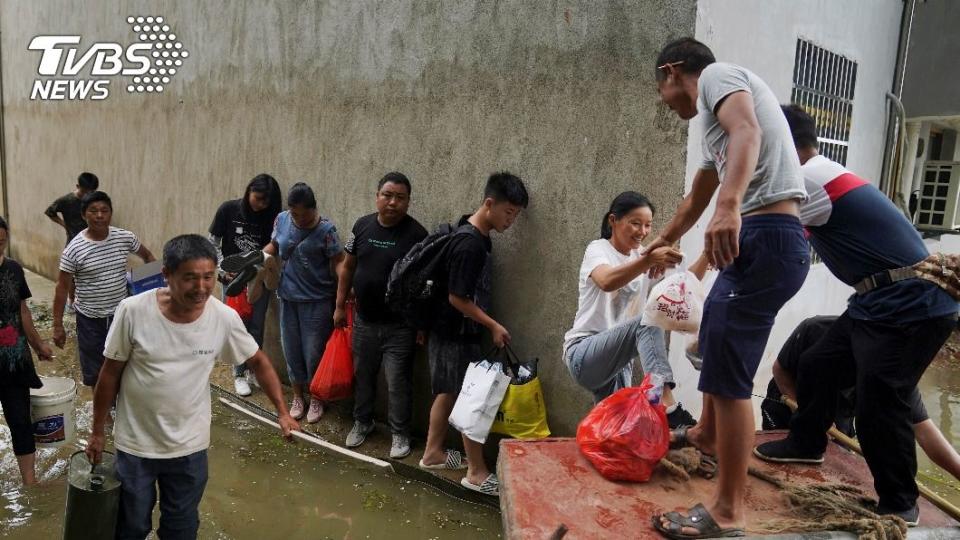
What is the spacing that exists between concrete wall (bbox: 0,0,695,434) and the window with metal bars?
5.42 feet

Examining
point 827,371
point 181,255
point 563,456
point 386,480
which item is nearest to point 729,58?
point 827,371

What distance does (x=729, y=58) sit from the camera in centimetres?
385

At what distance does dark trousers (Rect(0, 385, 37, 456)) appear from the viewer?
162 inches

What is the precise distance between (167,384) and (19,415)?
1.96m

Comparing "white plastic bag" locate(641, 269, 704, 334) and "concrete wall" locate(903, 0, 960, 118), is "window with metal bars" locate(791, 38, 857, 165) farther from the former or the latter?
"white plastic bag" locate(641, 269, 704, 334)

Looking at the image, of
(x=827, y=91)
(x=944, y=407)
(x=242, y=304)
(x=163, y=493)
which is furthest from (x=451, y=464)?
(x=944, y=407)

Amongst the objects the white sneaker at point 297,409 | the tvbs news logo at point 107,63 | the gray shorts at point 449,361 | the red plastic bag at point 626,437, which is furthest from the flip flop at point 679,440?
the tvbs news logo at point 107,63

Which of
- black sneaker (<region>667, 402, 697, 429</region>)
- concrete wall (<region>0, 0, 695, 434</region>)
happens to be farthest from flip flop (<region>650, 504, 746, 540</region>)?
concrete wall (<region>0, 0, 695, 434</region>)

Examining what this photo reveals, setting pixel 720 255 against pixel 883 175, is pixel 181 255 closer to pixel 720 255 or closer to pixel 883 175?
pixel 720 255

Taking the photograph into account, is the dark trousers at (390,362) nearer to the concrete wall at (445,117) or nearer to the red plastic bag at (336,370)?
the red plastic bag at (336,370)

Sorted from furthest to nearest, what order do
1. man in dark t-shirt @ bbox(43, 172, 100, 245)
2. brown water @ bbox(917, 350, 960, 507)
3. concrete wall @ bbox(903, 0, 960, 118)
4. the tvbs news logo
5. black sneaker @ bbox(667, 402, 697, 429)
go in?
man in dark t-shirt @ bbox(43, 172, 100, 245) → the tvbs news logo → concrete wall @ bbox(903, 0, 960, 118) → brown water @ bbox(917, 350, 960, 507) → black sneaker @ bbox(667, 402, 697, 429)

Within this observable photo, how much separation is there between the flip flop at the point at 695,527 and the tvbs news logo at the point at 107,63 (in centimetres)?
692

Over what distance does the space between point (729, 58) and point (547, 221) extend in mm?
1391

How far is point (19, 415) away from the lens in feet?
13.7
